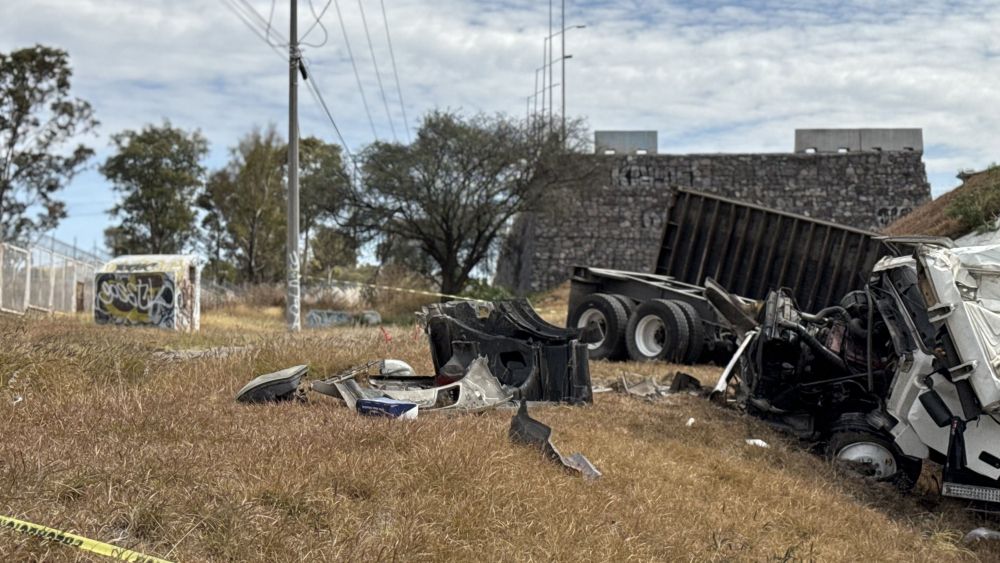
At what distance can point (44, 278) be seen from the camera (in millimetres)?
26391

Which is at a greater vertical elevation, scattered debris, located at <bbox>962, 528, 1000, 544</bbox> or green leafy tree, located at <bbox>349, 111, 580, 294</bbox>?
green leafy tree, located at <bbox>349, 111, 580, 294</bbox>

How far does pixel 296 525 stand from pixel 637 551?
171 cm

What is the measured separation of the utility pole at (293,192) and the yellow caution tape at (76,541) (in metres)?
15.2

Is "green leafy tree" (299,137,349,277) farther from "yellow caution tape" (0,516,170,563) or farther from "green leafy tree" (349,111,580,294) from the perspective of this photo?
"yellow caution tape" (0,516,170,563)

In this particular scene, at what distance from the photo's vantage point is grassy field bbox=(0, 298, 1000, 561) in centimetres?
394

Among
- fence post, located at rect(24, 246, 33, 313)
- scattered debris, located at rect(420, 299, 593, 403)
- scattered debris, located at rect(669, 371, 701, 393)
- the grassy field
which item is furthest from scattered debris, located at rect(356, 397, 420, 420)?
fence post, located at rect(24, 246, 33, 313)

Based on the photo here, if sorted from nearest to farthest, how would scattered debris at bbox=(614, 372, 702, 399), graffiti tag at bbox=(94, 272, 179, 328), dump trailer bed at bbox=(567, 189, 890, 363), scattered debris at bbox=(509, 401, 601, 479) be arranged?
scattered debris at bbox=(509, 401, 601, 479), scattered debris at bbox=(614, 372, 702, 399), dump trailer bed at bbox=(567, 189, 890, 363), graffiti tag at bbox=(94, 272, 179, 328)

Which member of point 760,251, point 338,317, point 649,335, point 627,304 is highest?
point 760,251

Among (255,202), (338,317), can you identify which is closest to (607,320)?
(338,317)

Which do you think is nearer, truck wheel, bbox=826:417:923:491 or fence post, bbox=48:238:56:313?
truck wheel, bbox=826:417:923:491

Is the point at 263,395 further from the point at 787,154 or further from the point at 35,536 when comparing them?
the point at 787,154

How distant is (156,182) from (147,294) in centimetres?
2957

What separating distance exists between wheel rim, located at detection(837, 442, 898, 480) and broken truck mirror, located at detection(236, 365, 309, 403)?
181 inches

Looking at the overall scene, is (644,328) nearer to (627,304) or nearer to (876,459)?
(627,304)
